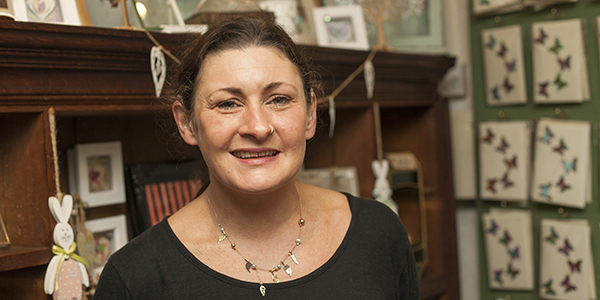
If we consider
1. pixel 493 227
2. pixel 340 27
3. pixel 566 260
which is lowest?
pixel 566 260

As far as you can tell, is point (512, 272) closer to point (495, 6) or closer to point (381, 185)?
point (381, 185)

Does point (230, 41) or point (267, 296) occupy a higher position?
point (230, 41)

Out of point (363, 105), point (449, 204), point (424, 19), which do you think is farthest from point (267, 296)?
point (424, 19)

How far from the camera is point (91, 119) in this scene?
159 cm

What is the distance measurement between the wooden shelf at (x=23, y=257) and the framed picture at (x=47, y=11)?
0.50m

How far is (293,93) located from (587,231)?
1.47 meters

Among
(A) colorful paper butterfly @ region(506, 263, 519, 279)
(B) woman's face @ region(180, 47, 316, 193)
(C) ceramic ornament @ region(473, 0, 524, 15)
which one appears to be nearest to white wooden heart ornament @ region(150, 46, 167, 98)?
(B) woman's face @ region(180, 47, 316, 193)

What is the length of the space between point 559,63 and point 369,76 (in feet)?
2.44

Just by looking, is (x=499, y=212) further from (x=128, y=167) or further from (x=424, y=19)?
(x=128, y=167)

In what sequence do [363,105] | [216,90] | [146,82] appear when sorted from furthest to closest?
[363,105] < [146,82] < [216,90]

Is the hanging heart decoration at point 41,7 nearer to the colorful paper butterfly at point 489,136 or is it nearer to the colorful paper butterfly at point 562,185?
the colorful paper butterfly at point 489,136

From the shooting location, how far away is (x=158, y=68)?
139 cm

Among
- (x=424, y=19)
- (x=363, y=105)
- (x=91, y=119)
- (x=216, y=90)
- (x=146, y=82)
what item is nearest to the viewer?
(x=216, y=90)

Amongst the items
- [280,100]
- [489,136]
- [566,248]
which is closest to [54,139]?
[280,100]
